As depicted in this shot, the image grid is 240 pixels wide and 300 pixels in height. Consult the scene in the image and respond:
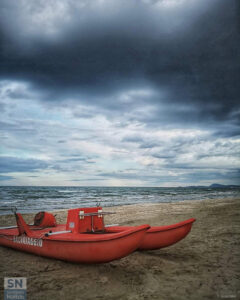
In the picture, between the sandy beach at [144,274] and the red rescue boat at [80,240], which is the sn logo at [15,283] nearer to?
the sandy beach at [144,274]

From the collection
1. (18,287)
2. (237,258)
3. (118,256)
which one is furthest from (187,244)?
(18,287)

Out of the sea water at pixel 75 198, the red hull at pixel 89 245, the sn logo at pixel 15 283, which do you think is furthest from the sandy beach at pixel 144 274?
the sea water at pixel 75 198

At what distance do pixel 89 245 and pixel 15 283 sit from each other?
1.63 m

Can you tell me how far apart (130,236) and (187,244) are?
318cm

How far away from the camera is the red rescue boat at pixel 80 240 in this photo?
439 cm

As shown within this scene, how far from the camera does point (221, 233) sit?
7.64 metres

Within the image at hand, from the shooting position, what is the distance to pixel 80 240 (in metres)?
4.66

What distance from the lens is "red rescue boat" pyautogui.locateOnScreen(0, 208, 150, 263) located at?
4391mm

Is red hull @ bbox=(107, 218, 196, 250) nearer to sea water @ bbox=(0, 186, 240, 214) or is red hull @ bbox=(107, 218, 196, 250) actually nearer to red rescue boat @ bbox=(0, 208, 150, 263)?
red rescue boat @ bbox=(0, 208, 150, 263)

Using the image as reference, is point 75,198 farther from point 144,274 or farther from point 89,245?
point 144,274

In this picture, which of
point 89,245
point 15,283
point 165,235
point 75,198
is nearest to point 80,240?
point 89,245

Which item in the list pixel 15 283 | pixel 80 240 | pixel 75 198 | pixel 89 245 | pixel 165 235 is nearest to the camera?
pixel 15 283

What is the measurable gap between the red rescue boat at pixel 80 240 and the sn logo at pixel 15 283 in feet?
2.98

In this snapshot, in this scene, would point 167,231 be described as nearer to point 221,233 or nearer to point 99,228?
point 99,228
